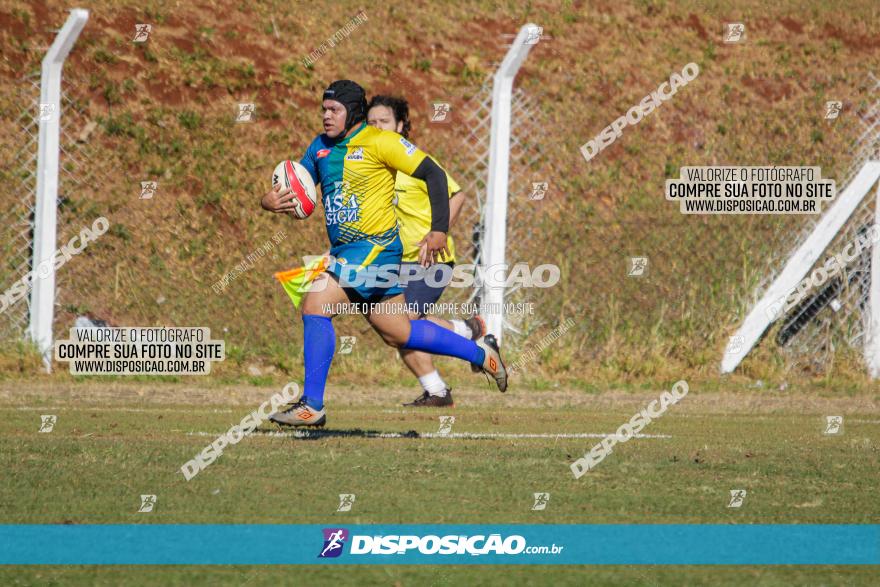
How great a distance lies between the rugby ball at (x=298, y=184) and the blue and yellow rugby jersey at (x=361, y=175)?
104mm

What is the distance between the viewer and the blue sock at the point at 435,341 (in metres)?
7.72

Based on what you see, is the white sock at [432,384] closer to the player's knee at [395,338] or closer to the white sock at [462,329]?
the white sock at [462,329]

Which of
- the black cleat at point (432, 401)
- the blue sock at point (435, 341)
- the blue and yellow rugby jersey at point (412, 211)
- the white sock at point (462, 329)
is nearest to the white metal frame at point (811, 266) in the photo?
the white sock at point (462, 329)

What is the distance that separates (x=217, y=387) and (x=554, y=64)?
11243 mm

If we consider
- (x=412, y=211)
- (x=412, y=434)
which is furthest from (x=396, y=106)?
(x=412, y=434)

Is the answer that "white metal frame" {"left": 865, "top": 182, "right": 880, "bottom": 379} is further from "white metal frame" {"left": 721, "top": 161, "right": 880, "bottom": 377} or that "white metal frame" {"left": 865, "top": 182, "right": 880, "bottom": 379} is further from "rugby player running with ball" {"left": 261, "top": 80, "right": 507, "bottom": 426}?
"rugby player running with ball" {"left": 261, "top": 80, "right": 507, "bottom": 426}

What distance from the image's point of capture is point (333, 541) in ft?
14.4

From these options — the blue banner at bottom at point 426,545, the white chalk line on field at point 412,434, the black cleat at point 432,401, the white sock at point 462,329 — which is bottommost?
the white chalk line on field at point 412,434

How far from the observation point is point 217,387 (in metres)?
10.9

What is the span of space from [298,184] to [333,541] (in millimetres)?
3292

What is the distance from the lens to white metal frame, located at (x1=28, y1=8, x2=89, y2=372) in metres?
10.9

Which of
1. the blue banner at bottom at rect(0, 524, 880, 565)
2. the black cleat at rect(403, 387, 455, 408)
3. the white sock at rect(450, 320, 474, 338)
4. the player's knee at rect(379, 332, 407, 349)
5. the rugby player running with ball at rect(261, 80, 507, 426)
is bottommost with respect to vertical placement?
the black cleat at rect(403, 387, 455, 408)

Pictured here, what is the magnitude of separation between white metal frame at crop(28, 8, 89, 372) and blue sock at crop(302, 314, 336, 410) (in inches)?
182

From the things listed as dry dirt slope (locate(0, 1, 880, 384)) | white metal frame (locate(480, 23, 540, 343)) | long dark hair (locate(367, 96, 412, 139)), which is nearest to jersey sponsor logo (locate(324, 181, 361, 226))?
long dark hair (locate(367, 96, 412, 139))
